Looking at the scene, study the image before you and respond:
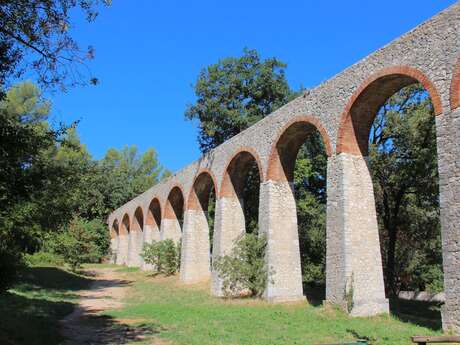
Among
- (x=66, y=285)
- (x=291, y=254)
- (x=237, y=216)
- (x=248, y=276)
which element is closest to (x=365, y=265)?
(x=291, y=254)

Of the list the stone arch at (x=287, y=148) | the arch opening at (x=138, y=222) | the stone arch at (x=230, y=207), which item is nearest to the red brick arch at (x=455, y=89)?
the stone arch at (x=287, y=148)

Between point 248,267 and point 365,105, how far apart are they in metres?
6.14

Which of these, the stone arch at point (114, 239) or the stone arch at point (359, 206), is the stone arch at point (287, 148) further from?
the stone arch at point (114, 239)

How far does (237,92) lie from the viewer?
26.9 meters

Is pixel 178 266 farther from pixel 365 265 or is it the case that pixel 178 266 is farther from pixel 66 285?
pixel 365 265

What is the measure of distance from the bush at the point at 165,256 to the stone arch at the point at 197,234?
2560mm

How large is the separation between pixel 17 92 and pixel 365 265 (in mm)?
26882

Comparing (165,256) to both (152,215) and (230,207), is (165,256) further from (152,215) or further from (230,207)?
(230,207)

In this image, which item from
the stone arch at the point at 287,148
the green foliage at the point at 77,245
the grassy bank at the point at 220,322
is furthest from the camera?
the green foliage at the point at 77,245

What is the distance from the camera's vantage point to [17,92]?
1168 inches

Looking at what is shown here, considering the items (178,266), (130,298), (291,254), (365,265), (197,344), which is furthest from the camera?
(178,266)

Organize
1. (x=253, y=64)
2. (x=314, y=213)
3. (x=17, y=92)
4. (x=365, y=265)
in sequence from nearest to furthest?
1. (x=365, y=265)
2. (x=314, y=213)
3. (x=253, y=64)
4. (x=17, y=92)

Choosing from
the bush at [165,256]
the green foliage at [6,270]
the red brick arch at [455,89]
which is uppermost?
the red brick arch at [455,89]

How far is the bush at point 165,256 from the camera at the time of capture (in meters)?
23.1
